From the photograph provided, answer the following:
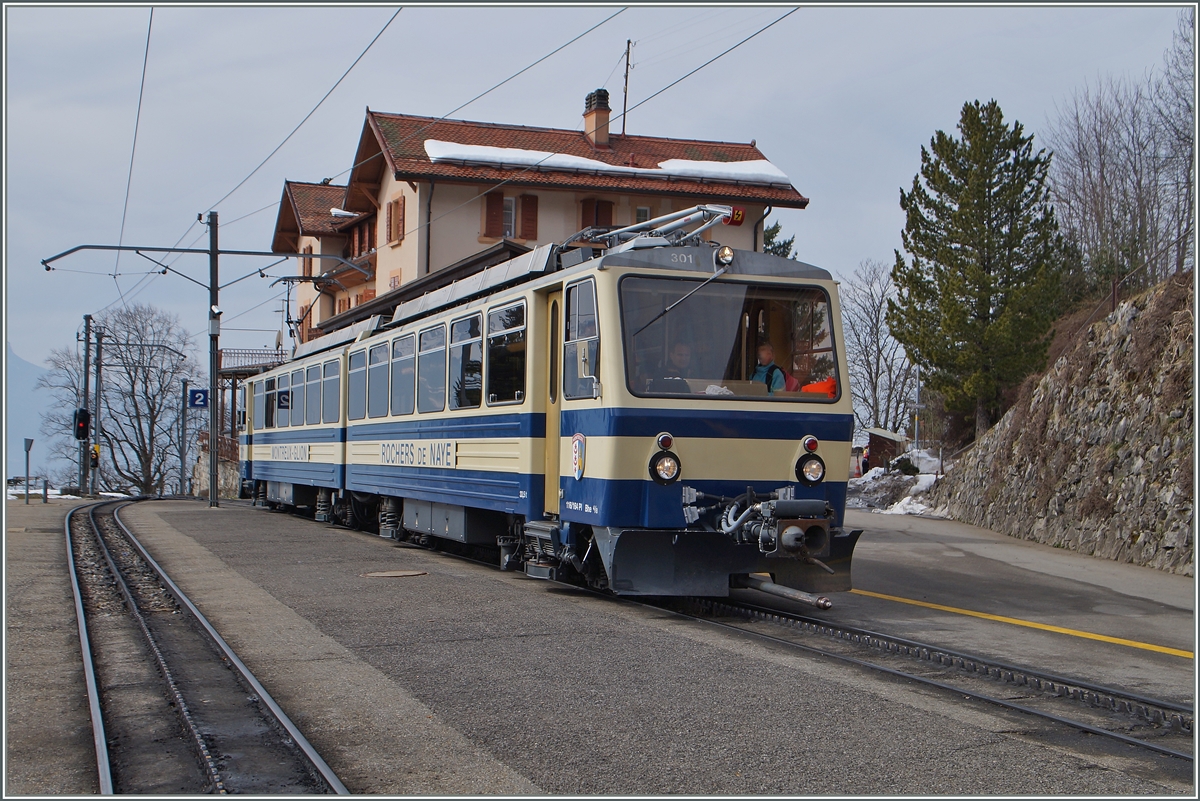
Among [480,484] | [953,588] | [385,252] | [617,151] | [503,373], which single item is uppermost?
[617,151]

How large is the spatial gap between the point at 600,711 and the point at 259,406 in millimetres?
22227

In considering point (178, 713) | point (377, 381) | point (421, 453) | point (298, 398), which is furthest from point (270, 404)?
point (178, 713)

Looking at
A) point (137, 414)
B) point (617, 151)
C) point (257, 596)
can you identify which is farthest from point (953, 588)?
point (137, 414)

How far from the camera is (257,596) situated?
35.1 feet

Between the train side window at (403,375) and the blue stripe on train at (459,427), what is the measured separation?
8.7 inches

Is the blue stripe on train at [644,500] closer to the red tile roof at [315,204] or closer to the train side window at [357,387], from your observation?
the train side window at [357,387]

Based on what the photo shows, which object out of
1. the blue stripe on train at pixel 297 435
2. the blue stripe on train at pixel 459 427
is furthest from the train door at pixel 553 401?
the blue stripe on train at pixel 297 435

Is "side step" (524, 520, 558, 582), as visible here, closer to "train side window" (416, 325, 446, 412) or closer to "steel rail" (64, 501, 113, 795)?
"train side window" (416, 325, 446, 412)

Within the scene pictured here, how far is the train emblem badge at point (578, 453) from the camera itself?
9.92m

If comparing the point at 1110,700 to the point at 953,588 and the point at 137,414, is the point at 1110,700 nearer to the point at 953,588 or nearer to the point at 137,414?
the point at 953,588

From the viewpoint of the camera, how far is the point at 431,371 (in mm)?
14078

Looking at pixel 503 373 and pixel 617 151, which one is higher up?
pixel 617 151

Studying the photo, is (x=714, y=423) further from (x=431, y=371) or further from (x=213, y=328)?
(x=213, y=328)

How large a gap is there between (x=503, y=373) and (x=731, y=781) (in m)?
7.15
